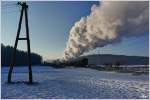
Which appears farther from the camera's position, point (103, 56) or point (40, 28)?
point (103, 56)

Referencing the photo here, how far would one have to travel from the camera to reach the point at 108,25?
744cm

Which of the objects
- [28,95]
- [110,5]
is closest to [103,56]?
[110,5]

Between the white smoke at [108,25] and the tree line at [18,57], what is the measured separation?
2.44ft

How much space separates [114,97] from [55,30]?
173cm

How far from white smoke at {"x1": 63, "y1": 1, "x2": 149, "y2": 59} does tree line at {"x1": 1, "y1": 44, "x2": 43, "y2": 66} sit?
0.74m

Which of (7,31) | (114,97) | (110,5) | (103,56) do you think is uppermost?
(110,5)

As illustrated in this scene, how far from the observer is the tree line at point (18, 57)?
24.3ft

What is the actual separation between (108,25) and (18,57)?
2.22m

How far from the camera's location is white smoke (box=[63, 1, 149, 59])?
717 cm

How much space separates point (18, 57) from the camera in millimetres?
8289

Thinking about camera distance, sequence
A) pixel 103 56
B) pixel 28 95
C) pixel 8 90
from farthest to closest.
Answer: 1. pixel 103 56
2. pixel 8 90
3. pixel 28 95

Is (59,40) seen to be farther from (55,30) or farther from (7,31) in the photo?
(7,31)

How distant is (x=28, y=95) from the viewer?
22.8ft

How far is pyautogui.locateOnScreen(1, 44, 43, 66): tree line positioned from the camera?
24.3 feet
